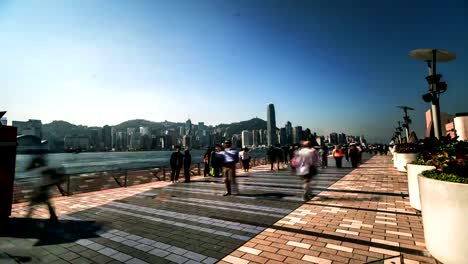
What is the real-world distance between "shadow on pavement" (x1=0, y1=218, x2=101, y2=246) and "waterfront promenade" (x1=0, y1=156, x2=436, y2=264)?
0.06 feet

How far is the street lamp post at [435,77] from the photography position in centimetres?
772

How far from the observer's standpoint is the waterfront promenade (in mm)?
4086

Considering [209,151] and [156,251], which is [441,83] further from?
[209,151]

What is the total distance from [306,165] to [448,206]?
4724 millimetres

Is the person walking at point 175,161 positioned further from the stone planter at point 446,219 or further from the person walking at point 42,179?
the stone planter at point 446,219

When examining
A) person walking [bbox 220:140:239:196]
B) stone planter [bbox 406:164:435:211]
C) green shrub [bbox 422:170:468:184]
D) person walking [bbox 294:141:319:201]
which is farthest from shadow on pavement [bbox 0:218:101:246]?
stone planter [bbox 406:164:435:211]

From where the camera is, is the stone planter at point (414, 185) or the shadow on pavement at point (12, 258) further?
the stone planter at point (414, 185)

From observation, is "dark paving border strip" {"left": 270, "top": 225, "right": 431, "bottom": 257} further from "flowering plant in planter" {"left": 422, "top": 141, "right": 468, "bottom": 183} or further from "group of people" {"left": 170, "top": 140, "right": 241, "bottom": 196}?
"group of people" {"left": 170, "top": 140, "right": 241, "bottom": 196}

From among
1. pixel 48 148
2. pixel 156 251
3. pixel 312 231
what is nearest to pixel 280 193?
pixel 312 231

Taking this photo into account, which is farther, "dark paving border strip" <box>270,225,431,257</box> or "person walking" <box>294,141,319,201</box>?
"person walking" <box>294,141,319,201</box>

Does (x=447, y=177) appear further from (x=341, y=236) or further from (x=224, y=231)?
(x=224, y=231)

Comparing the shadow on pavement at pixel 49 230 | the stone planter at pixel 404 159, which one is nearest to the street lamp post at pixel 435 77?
the stone planter at pixel 404 159

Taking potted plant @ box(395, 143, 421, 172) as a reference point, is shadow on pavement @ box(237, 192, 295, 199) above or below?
below

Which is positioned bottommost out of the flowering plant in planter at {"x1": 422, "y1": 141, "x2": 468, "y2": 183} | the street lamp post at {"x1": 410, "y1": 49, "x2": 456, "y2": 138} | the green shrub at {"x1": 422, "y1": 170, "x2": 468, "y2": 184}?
the green shrub at {"x1": 422, "y1": 170, "x2": 468, "y2": 184}
